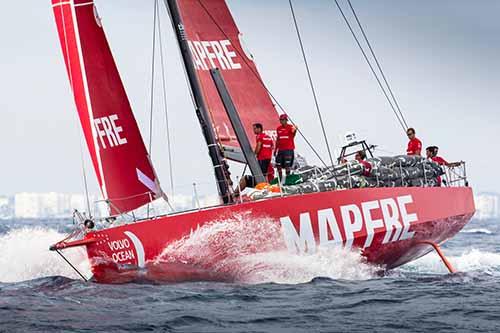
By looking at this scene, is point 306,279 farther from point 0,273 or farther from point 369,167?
point 0,273

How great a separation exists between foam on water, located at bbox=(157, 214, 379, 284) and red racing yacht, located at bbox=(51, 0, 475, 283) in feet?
0.05

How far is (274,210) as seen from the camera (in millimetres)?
8680

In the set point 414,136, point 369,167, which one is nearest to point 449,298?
point 369,167

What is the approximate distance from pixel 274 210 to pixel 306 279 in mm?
861

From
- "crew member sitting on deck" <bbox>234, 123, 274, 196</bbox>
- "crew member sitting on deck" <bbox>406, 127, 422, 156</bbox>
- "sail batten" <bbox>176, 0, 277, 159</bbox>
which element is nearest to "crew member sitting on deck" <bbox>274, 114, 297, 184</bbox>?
"crew member sitting on deck" <bbox>234, 123, 274, 196</bbox>

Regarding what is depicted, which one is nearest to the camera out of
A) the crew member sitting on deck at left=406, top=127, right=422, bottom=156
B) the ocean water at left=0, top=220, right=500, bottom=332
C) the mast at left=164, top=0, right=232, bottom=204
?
the ocean water at left=0, top=220, right=500, bottom=332

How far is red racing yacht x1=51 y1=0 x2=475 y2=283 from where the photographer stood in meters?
8.59

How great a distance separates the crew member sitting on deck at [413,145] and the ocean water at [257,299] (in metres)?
1.78

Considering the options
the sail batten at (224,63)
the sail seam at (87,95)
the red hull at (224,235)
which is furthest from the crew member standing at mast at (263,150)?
the sail seam at (87,95)

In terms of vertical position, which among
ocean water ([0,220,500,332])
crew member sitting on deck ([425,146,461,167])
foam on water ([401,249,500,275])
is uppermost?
crew member sitting on deck ([425,146,461,167])

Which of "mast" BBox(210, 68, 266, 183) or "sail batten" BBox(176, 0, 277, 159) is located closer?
"mast" BBox(210, 68, 266, 183)

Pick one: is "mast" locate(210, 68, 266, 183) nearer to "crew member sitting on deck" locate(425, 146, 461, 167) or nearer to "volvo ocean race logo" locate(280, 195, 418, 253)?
"volvo ocean race logo" locate(280, 195, 418, 253)

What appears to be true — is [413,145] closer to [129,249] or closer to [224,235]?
[224,235]

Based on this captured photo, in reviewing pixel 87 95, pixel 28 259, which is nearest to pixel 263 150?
pixel 87 95
